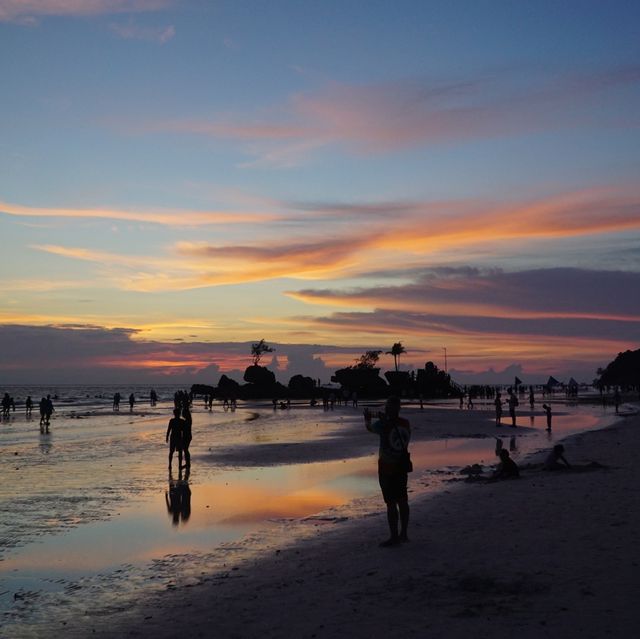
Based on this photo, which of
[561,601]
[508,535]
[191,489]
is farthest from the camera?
[191,489]

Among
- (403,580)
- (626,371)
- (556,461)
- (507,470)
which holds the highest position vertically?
(626,371)

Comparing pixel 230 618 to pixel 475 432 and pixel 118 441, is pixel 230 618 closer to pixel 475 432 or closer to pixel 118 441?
pixel 118 441

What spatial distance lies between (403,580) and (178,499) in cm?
911

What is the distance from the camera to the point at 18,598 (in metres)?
9.14

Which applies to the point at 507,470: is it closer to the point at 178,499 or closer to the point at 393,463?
the point at 393,463

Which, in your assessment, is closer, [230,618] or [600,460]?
[230,618]

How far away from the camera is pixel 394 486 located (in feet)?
36.0

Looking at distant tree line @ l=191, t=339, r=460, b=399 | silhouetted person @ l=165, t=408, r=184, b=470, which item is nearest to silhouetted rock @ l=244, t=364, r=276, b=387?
distant tree line @ l=191, t=339, r=460, b=399

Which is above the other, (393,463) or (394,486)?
(393,463)

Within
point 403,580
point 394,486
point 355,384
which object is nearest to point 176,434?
point 394,486

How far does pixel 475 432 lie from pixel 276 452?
13.6 m

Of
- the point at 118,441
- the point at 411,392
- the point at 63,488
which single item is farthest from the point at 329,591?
the point at 411,392

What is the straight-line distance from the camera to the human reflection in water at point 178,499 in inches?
575

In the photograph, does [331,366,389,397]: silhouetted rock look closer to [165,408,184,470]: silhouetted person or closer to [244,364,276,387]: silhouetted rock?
[244,364,276,387]: silhouetted rock
